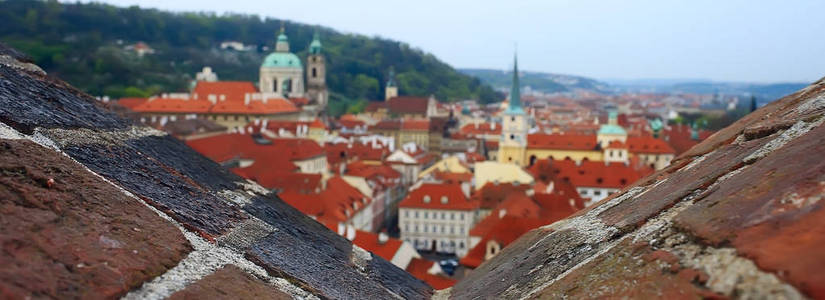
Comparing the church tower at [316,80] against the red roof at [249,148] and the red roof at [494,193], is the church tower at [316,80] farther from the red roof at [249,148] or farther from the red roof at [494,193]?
the red roof at [494,193]

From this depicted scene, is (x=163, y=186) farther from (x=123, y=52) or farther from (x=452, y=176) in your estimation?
(x=123, y=52)

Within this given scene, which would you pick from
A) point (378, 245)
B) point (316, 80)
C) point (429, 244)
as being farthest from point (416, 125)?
point (378, 245)

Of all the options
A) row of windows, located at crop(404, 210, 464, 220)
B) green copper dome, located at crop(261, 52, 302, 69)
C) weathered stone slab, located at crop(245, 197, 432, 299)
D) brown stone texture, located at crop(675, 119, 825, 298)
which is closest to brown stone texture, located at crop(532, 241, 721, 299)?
brown stone texture, located at crop(675, 119, 825, 298)

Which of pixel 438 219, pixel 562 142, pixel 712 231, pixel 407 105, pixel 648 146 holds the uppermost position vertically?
pixel 712 231

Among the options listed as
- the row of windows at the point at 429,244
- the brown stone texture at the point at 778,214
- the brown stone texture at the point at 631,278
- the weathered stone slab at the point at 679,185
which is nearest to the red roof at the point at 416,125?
Result: the row of windows at the point at 429,244

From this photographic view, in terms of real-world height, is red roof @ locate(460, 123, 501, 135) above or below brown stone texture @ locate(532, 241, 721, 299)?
below

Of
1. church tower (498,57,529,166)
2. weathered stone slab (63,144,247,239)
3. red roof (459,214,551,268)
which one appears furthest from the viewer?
church tower (498,57,529,166)

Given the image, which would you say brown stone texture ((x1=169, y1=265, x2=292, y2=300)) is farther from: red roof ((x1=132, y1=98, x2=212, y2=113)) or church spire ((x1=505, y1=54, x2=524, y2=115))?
red roof ((x1=132, y1=98, x2=212, y2=113))
